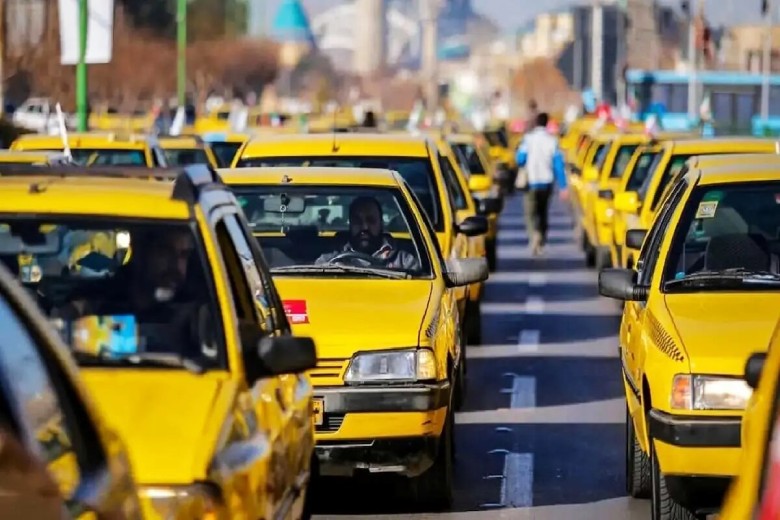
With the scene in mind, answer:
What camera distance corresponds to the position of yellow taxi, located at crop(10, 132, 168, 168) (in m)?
17.2

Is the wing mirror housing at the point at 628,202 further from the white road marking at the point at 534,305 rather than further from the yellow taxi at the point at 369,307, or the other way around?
the yellow taxi at the point at 369,307

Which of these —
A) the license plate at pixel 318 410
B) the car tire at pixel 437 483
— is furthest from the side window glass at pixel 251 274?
the car tire at pixel 437 483

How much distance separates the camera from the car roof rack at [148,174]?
6395 millimetres

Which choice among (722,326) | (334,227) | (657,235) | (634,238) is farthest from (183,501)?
(634,238)

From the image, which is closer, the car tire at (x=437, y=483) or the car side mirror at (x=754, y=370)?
the car side mirror at (x=754, y=370)

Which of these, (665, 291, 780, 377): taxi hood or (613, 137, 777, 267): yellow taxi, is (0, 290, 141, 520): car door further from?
(613, 137, 777, 267): yellow taxi

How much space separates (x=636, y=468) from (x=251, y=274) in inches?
124

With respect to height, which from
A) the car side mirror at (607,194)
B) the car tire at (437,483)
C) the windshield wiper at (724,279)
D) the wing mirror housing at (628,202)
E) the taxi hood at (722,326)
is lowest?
the car tire at (437,483)

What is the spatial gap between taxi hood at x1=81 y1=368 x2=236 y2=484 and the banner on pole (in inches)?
655

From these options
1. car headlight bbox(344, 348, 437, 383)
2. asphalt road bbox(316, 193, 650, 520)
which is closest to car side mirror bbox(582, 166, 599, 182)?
asphalt road bbox(316, 193, 650, 520)

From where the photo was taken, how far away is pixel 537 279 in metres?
24.2

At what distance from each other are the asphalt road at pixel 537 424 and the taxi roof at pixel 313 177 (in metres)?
1.50

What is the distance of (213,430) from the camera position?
A: 5.39 m

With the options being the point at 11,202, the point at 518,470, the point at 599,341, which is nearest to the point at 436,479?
the point at 518,470
